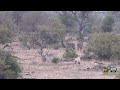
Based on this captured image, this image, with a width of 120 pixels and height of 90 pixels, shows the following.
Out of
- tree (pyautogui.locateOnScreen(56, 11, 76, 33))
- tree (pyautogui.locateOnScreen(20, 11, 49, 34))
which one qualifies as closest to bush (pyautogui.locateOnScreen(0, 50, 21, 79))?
tree (pyautogui.locateOnScreen(20, 11, 49, 34))

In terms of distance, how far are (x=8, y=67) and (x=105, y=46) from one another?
6906 mm

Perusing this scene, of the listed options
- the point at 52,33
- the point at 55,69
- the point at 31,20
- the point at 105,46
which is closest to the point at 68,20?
the point at 31,20

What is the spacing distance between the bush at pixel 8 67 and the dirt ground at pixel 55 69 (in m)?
1.12

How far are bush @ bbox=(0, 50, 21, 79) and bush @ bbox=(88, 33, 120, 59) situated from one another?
614 centimetres

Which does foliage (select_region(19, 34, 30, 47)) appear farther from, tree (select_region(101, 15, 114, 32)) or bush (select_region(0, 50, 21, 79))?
tree (select_region(101, 15, 114, 32))

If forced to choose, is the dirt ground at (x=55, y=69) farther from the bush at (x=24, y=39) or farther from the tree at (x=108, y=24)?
the tree at (x=108, y=24)

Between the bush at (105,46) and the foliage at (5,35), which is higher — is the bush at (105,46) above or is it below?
below

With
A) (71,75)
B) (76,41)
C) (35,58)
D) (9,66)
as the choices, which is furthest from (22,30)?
(9,66)

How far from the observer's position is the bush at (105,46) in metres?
16.6

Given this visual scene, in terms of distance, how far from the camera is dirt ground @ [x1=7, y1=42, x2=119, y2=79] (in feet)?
44.6

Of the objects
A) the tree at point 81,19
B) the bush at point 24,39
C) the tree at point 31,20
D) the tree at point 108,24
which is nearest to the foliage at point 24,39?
the bush at point 24,39
